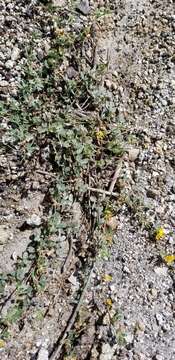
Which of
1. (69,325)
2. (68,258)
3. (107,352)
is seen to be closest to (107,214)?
(68,258)

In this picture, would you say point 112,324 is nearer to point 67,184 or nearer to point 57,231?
point 57,231

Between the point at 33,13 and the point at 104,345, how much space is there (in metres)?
2.10

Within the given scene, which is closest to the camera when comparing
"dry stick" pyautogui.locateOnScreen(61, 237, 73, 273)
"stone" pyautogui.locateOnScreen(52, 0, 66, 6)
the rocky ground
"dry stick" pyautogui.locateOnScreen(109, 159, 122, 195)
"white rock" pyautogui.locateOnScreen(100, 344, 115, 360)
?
"white rock" pyautogui.locateOnScreen(100, 344, 115, 360)

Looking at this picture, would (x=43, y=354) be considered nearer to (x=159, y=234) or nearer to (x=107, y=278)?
(x=107, y=278)

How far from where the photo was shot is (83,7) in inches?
144

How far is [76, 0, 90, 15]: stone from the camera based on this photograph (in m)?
3.65

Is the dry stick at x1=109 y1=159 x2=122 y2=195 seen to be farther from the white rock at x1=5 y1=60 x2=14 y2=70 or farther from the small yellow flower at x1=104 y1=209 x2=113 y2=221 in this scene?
the white rock at x1=5 y1=60 x2=14 y2=70

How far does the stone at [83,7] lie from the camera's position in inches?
144

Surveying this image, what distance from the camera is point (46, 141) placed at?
3357 millimetres

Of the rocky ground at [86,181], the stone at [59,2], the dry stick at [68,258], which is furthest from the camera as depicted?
the stone at [59,2]

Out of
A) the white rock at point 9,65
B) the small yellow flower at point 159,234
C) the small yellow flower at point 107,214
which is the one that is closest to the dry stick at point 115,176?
the small yellow flower at point 107,214

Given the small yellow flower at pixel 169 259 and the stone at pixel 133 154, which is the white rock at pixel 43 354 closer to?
the small yellow flower at pixel 169 259

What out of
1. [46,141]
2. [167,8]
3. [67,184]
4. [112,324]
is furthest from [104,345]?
[167,8]

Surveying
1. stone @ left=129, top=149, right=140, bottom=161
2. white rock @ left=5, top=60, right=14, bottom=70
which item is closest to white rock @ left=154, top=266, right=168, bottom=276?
stone @ left=129, top=149, right=140, bottom=161
